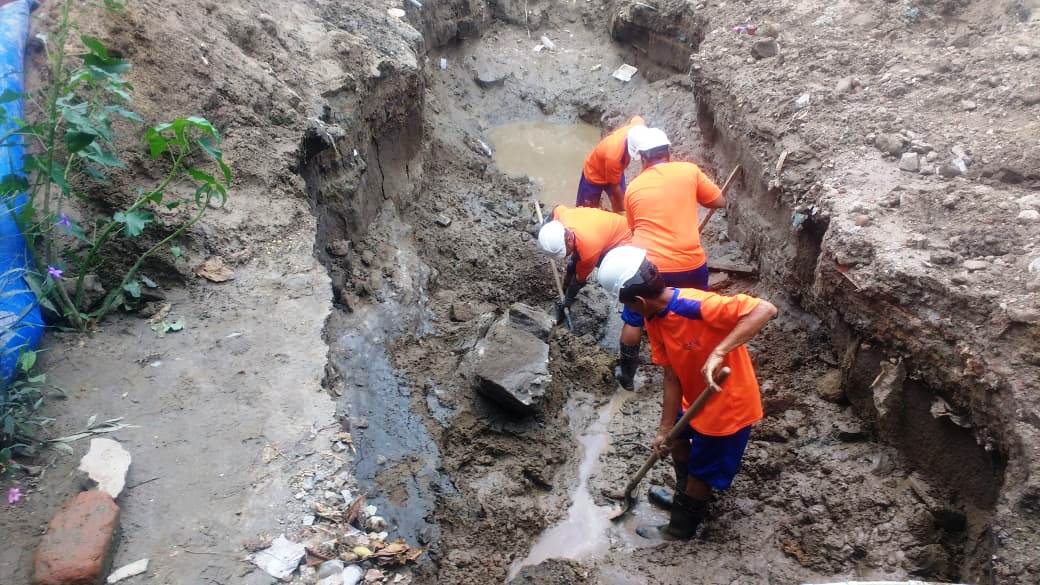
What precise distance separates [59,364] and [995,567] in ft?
14.3

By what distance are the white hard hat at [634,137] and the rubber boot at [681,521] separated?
2.59 meters

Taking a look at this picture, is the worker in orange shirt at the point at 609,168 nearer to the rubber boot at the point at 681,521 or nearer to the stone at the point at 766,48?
the stone at the point at 766,48

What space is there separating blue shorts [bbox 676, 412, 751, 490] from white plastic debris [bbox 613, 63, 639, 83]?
6.28m

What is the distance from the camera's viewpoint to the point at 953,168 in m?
4.06

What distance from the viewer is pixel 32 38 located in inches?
155

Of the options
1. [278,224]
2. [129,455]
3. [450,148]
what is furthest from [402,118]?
[129,455]

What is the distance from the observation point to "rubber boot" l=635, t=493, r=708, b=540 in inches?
141

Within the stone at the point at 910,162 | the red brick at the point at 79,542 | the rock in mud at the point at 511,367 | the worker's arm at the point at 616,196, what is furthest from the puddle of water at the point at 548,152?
the red brick at the point at 79,542

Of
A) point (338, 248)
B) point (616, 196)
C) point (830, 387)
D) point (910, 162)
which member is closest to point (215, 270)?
point (338, 248)

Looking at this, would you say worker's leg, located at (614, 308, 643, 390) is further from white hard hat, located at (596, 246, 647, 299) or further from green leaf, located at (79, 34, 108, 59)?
green leaf, located at (79, 34, 108, 59)

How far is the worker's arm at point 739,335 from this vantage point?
296cm

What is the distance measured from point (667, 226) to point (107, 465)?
3.35 meters

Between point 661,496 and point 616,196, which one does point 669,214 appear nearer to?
point 616,196

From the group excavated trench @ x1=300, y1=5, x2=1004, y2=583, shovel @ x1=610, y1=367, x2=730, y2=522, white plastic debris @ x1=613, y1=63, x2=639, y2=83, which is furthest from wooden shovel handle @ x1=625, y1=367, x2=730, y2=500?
white plastic debris @ x1=613, y1=63, x2=639, y2=83
